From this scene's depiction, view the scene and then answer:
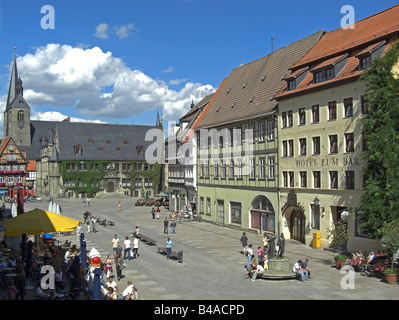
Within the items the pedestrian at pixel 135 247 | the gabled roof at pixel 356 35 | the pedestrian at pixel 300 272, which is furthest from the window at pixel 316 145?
the pedestrian at pixel 135 247

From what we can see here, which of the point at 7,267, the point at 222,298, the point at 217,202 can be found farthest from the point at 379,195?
the point at 217,202

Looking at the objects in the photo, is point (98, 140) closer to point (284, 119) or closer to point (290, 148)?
point (284, 119)

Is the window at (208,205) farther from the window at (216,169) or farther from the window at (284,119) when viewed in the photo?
the window at (284,119)

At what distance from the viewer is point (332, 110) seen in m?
31.8

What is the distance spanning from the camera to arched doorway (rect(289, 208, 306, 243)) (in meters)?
35.8

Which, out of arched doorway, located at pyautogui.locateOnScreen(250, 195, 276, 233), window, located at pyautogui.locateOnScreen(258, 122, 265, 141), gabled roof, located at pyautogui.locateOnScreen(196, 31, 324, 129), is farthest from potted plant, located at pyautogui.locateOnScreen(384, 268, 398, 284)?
window, located at pyautogui.locateOnScreen(258, 122, 265, 141)

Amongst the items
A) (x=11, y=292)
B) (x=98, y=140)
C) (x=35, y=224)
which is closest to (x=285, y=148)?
(x=35, y=224)

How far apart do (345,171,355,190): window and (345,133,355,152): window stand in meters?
1.53

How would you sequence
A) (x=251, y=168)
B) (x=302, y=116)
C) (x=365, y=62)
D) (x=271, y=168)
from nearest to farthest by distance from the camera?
(x=365, y=62) < (x=302, y=116) < (x=271, y=168) < (x=251, y=168)

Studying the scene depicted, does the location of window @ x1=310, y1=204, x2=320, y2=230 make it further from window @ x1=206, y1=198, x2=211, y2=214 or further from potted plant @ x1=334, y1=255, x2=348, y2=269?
window @ x1=206, y1=198, x2=211, y2=214

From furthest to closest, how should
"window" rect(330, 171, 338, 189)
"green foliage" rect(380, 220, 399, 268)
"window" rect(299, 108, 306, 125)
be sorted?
1. "window" rect(299, 108, 306, 125)
2. "window" rect(330, 171, 338, 189)
3. "green foliage" rect(380, 220, 399, 268)

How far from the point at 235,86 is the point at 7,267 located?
112 feet

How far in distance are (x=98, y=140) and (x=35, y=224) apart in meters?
81.3

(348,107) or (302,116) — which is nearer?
(348,107)
